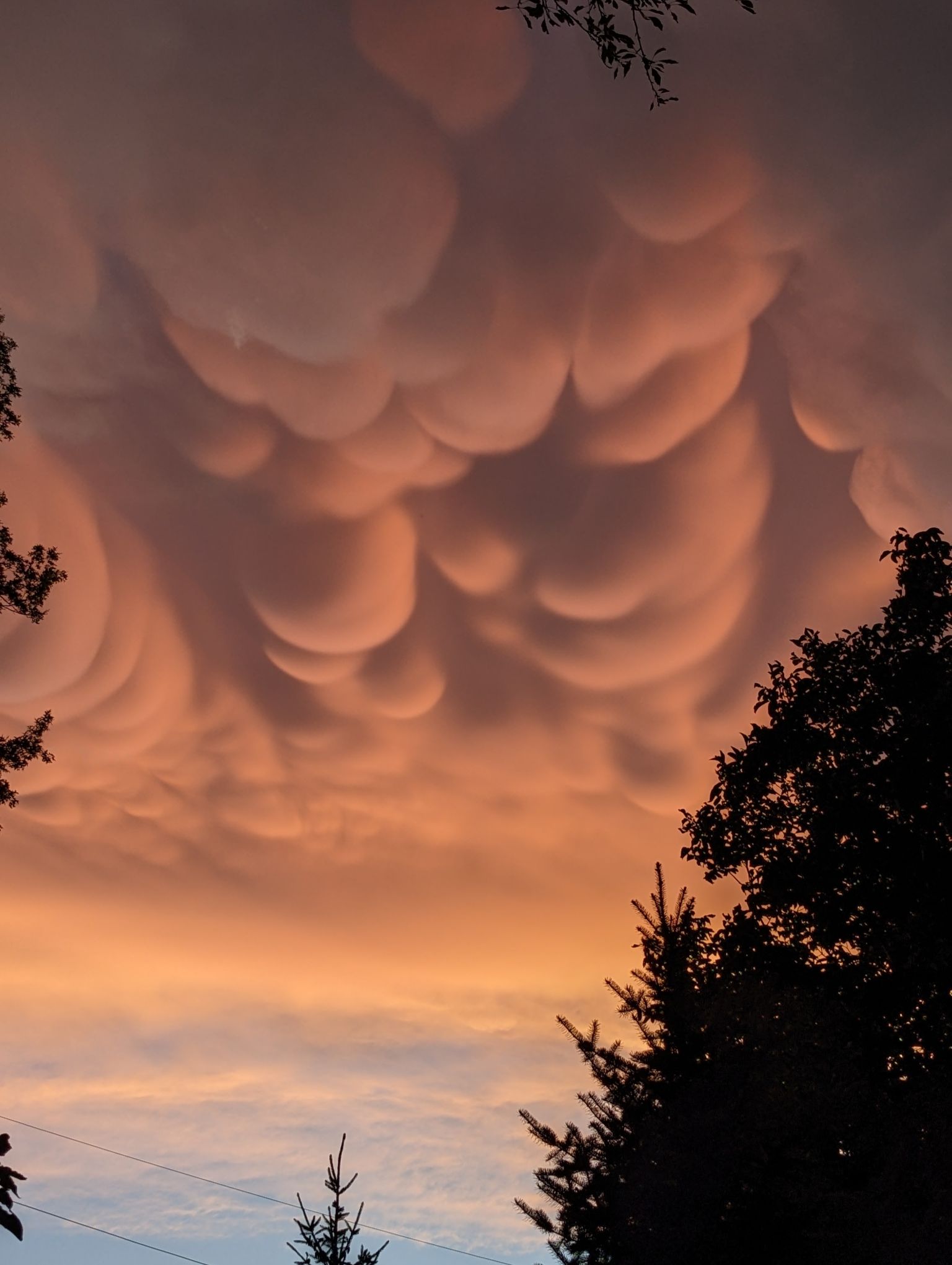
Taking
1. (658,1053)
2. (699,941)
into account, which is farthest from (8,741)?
(699,941)

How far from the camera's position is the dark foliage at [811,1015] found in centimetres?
1265

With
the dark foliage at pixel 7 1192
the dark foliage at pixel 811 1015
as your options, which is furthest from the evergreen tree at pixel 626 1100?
the dark foliage at pixel 7 1192

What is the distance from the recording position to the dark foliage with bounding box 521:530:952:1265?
1265cm

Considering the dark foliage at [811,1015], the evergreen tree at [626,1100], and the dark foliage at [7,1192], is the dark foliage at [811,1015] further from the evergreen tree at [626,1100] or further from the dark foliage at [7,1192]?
the dark foliage at [7,1192]

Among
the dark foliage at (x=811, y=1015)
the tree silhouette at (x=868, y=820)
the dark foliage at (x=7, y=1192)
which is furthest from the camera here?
the tree silhouette at (x=868, y=820)

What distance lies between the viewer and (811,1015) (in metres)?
16.4

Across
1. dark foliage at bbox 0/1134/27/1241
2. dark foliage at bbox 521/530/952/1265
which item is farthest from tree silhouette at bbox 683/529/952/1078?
dark foliage at bbox 0/1134/27/1241

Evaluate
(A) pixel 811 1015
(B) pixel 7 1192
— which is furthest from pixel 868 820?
(B) pixel 7 1192

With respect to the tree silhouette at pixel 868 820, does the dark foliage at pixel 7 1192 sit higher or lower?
lower

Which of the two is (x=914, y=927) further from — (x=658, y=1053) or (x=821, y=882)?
(x=658, y=1053)

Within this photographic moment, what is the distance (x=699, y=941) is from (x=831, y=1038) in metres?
3.58

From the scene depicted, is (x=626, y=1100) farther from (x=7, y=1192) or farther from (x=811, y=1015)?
(x=7, y=1192)

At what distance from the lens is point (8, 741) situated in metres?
18.0

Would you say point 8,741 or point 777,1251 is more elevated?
point 8,741
